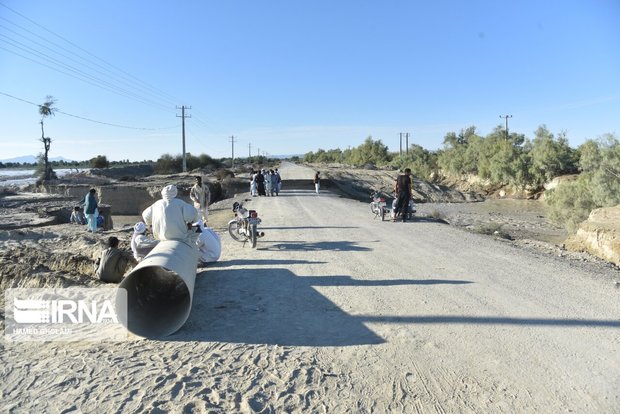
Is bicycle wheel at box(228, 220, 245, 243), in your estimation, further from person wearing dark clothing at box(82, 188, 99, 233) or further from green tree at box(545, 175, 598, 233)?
green tree at box(545, 175, 598, 233)

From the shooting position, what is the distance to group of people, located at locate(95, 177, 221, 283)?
7055 millimetres

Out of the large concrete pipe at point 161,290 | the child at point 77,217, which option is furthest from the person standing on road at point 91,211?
the large concrete pipe at point 161,290

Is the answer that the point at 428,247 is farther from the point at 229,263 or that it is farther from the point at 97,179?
the point at 97,179

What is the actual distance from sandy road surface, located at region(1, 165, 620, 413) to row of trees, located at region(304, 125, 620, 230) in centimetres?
2284

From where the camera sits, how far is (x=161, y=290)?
6.71 metres

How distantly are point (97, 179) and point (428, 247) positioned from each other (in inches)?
1822

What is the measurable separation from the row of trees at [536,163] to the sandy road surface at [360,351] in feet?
74.9

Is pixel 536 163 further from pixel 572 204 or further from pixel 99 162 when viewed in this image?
pixel 99 162

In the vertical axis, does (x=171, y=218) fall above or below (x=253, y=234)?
above

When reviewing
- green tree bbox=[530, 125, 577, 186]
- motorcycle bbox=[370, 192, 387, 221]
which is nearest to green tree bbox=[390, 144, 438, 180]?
green tree bbox=[530, 125, 577, 186]

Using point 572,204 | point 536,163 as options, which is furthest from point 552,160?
point 572,204

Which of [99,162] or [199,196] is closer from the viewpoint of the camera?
[199,196]

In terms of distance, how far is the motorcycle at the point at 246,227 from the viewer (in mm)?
11016

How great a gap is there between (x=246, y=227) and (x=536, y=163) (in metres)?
57.6
